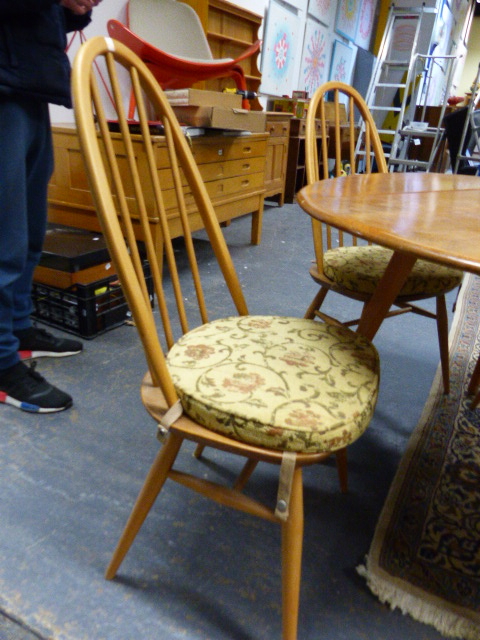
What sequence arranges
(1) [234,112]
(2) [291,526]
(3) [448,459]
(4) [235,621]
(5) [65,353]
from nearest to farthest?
(2) [291,526] → (4) [235,621] → (3) [448,459] → (5) [65,353] → (1) [234,112]

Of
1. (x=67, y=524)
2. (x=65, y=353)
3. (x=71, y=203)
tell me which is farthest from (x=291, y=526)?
(x=71, y=203)

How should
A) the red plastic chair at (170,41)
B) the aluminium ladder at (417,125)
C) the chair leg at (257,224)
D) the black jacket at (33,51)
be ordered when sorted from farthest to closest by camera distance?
the aluminium ladder at (417,125) < the chair leg at (257,224) < the red plastic chair at (170,41) < the black jacket at (33,51)

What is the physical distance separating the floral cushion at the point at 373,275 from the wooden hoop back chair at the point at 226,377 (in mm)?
292

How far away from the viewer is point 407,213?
741mm

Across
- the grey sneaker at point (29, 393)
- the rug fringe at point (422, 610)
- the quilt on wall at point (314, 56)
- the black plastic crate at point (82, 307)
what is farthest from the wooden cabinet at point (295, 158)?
the rug fringe at point (422, 610)

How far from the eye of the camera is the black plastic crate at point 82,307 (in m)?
1.63

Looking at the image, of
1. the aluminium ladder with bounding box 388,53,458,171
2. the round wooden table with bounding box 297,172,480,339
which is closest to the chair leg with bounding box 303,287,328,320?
the round wooden table with bounding box 297,172,480,339

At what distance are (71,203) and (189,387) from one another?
5.37 feet

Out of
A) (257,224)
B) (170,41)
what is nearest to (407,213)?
(257,224)

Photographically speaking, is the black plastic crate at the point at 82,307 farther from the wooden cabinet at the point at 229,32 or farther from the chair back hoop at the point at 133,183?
Result: the wooden cabinet at the point at 229,32

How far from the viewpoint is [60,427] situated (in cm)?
123

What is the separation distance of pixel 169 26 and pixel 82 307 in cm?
198

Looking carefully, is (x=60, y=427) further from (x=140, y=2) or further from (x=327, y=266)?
(x=140, y=2)

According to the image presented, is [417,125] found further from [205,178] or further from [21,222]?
[21,222]
